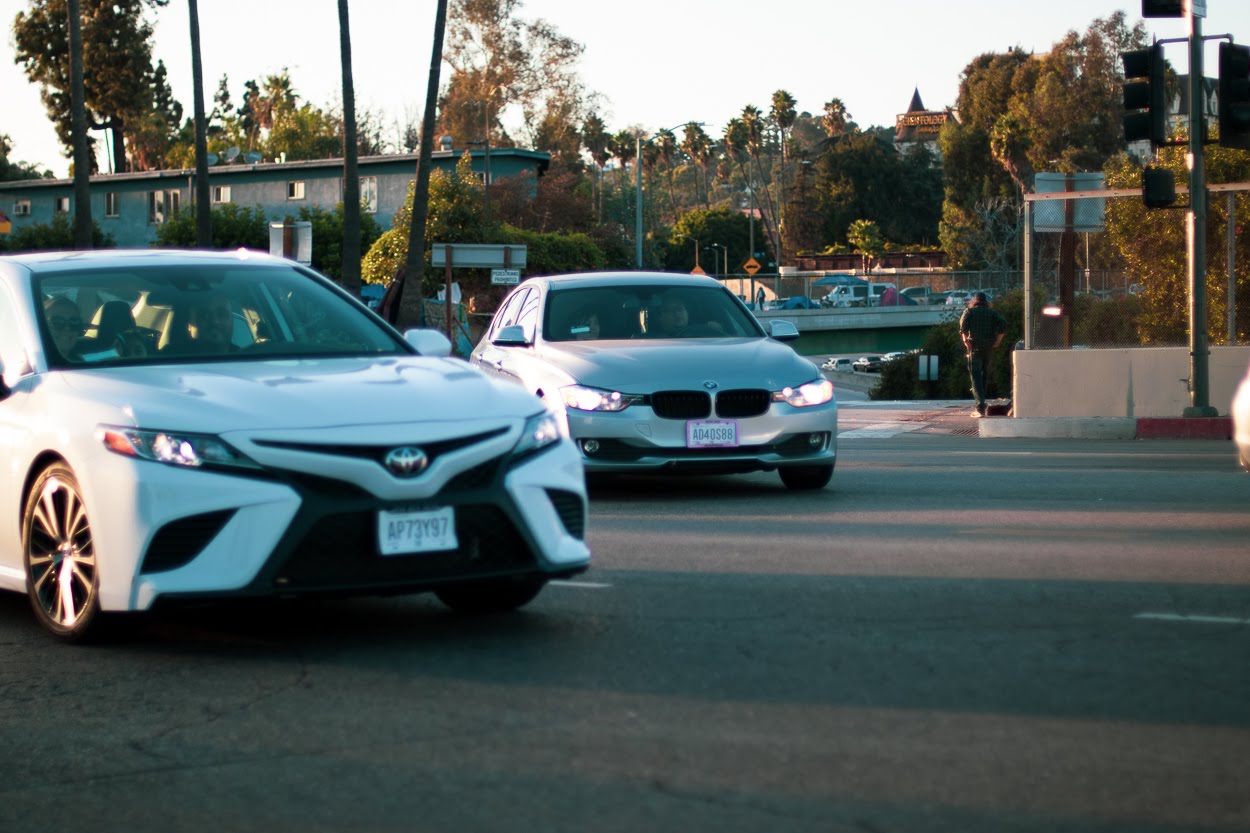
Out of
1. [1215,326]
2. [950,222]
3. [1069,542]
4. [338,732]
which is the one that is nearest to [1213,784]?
[338,732]

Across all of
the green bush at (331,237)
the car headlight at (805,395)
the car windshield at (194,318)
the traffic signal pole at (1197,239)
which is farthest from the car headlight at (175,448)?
the green bush at (331,237)

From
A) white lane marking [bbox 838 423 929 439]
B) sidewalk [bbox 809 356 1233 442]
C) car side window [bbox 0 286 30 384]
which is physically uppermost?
car side window [bbox 0 286 30 384]

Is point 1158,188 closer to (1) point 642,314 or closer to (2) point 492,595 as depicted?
(1) point 642,314

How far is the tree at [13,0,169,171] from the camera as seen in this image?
82750mm

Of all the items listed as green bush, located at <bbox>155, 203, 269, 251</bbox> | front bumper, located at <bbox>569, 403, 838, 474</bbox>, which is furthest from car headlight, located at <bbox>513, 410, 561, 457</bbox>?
green bush, located at <bbox>155, 203, 269, 251</bbox>

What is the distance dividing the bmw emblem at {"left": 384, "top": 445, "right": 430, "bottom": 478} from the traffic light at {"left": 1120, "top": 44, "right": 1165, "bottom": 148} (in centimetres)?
1242

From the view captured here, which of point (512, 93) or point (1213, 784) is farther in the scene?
point (512, 93)

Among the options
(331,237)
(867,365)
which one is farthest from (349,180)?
(867,365)

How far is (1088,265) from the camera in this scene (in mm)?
20938

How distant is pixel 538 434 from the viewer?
6.53m

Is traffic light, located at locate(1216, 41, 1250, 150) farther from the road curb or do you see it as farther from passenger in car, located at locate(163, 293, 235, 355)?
passenger in car, located at locate(163, 293, 235, 355)

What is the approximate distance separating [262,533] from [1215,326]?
15586 millimetres

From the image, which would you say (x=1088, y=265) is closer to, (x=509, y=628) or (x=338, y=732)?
(x=509, y=628)

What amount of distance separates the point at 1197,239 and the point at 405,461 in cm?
1373
